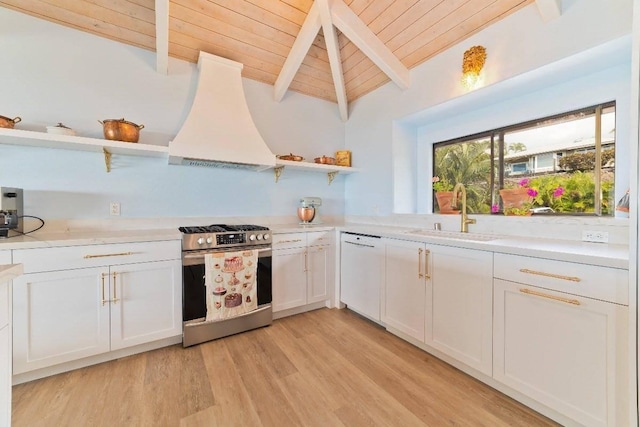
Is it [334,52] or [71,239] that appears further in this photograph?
[334,52]

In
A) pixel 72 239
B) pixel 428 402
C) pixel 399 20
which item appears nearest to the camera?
pixel 428 402

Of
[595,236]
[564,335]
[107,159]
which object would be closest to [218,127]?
[107,159]

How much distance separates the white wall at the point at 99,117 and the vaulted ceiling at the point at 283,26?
0.15 m

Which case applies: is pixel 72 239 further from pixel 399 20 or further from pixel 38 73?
pixel 399 20

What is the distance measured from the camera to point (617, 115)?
5.68ft

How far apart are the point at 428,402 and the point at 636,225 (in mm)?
1304

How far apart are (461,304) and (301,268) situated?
1463 millimetres

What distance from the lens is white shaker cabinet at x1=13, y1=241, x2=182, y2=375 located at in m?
1.61

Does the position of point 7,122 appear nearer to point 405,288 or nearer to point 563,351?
point 405,288

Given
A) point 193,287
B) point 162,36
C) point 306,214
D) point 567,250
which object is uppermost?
point 162,36

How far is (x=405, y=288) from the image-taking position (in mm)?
2115

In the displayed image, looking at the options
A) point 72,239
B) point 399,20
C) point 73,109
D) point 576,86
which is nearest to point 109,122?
point 73,109

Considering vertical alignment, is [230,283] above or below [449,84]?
below

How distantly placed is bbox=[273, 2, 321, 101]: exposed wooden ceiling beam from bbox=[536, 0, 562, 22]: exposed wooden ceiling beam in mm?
1652
